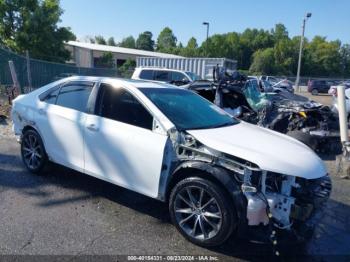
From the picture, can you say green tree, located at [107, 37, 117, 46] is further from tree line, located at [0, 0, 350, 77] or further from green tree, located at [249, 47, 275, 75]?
green tree, located at [249, 47, 275, 75]

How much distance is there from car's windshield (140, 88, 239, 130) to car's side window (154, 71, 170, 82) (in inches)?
370

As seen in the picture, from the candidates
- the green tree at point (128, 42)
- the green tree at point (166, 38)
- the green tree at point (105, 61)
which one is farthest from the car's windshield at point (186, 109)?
the green tree at point (128, 42)

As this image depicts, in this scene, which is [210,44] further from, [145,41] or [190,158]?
[190,158]

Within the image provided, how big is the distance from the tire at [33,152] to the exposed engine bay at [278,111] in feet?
15.4

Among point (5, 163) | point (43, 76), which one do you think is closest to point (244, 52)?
point (43, 76)

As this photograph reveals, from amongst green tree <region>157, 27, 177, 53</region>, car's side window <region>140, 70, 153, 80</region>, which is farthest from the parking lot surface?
green tree <region>157, 27, 177, 53</region>

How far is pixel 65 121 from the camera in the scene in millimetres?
4652

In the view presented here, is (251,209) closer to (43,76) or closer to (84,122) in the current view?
(84,122)

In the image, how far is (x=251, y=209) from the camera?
3.09 m

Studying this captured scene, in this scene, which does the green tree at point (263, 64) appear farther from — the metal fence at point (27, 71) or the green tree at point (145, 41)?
the metal fence at point (27, 71)

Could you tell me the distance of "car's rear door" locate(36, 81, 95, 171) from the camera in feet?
14.8

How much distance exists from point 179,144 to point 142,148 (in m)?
0.44

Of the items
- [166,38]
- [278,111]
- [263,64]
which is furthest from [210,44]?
[278,111]

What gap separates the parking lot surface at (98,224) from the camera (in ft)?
11.1
